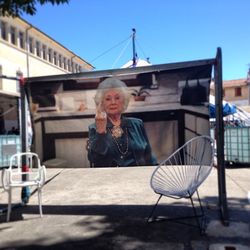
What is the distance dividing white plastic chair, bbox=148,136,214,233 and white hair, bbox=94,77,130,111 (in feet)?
4.38

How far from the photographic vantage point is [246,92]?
58406 mm

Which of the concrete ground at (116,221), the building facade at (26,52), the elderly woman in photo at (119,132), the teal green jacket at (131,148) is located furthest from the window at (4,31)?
the teal green jacket at (131,148)

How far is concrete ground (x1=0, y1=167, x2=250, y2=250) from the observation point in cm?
457

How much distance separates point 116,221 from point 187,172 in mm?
1788

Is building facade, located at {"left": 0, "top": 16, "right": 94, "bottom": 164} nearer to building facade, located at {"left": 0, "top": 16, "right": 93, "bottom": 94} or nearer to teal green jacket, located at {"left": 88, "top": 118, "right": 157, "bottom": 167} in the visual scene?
building facade, located at {"left": 0, "top": 16, "right": 93, "bottom": 94}

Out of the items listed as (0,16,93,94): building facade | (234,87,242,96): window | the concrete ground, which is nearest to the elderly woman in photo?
the concrete ground

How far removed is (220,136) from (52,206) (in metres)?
3.17

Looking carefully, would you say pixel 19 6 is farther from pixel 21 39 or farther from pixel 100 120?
pixel 21 39

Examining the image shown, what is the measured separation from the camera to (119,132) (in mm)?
6660

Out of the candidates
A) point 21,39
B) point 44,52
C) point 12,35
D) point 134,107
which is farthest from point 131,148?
point 44,52

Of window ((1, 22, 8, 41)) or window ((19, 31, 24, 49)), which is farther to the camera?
window ((19, 31, 24, 49))

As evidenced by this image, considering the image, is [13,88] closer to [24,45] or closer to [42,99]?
[24,45]

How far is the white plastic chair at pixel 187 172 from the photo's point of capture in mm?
5359

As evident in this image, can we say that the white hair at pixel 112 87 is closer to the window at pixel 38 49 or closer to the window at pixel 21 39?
the window at pixel 21 39
